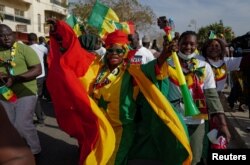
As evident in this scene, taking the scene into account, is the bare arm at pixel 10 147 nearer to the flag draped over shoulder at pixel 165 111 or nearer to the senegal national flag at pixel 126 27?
the flag draped over shoulder at pixel 165 111

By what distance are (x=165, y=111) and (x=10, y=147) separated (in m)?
2.29

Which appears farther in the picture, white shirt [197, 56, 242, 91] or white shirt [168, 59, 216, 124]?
white shirt [197, 56, 242, 91]

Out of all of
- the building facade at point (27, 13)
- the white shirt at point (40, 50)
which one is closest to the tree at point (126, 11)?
the building facade at point (27, 13)

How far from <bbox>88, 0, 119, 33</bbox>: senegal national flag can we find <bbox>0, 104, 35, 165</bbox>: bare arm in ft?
18.8

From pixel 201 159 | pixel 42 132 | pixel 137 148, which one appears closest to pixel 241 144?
pixel 201 159

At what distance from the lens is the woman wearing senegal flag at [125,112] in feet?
12.4

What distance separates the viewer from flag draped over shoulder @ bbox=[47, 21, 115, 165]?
3844 millimetres

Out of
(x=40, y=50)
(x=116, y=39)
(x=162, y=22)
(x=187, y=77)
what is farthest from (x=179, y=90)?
(x=40, y=50)

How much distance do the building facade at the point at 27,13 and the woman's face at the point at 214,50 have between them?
30727 mm

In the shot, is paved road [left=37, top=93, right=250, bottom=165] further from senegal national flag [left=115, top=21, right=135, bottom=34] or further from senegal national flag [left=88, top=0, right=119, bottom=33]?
senegal national flag [left=115, top=21, right=135, bottom=34]

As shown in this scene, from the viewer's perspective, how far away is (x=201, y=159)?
13.6 feet

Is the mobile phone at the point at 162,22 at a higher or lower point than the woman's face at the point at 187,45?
higher

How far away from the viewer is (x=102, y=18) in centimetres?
756

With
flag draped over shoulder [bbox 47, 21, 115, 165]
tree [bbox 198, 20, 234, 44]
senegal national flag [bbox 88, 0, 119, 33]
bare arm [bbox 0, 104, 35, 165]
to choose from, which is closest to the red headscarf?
flag draped over shoulder [bbox 47, 21, 115, 165]
